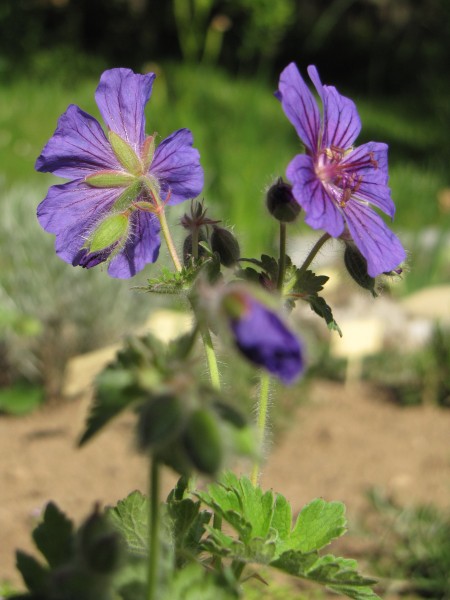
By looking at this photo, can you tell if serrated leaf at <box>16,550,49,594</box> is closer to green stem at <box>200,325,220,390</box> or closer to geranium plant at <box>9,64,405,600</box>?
geranium plant at <box>9,64,405,600</box>

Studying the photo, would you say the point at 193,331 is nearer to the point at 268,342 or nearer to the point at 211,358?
the point at 268,342

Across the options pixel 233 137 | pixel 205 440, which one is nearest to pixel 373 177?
pixel 205 440

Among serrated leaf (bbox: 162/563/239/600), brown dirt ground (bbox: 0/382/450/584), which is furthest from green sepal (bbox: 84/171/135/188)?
brown dirt ground (bbox: 0/382/450/584)

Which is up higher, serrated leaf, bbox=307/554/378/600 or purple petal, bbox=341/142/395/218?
purple petal, bbox=341/142/395/218

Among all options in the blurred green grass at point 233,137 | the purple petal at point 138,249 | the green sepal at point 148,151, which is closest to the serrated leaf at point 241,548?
the purple petal at point 138,249

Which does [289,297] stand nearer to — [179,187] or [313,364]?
[179,187]

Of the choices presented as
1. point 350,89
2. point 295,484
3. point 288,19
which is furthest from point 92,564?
point 350,89
